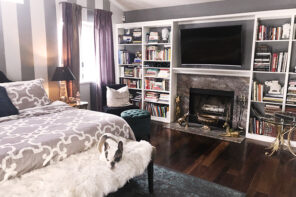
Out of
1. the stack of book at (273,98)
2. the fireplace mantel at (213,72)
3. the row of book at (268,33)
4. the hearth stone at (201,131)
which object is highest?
the row of book at (268,33)

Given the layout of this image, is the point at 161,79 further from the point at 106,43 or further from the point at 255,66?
the point at 255,66

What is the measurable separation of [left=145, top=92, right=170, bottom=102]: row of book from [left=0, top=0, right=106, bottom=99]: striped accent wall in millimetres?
1839

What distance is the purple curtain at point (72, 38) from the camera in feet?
13.7

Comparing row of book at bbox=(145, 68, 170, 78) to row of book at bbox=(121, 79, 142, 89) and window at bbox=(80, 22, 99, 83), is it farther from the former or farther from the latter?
window at bbox=(80, 22, 99, 83)

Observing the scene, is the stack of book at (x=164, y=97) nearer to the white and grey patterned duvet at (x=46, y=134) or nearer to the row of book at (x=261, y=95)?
the row of book at (x=261, y=95)

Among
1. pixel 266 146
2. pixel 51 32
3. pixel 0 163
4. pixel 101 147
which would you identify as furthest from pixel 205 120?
pixel 0 163

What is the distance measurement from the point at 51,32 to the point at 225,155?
3.49 meters

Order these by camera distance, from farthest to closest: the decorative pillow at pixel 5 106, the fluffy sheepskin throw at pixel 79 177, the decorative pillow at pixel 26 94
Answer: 1. the decorative pillow at pixel 26 94
2. the decorative pillow at pixel 5 106
3. the fluffy sheepskin throw at pixel 79 177

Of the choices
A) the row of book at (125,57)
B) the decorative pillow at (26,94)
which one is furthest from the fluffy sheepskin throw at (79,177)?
the row of book at (125,57)

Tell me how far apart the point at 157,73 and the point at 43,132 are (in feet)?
9.95

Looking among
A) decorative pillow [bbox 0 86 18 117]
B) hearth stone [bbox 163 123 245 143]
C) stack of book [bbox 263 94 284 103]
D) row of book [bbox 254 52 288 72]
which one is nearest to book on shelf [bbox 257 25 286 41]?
row of book [bbox 254 52 288 72]

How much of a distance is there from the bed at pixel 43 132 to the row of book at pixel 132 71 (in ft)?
7.18

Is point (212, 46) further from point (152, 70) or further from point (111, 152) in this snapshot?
point (111, 152)

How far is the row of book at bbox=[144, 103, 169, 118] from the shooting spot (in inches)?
195
